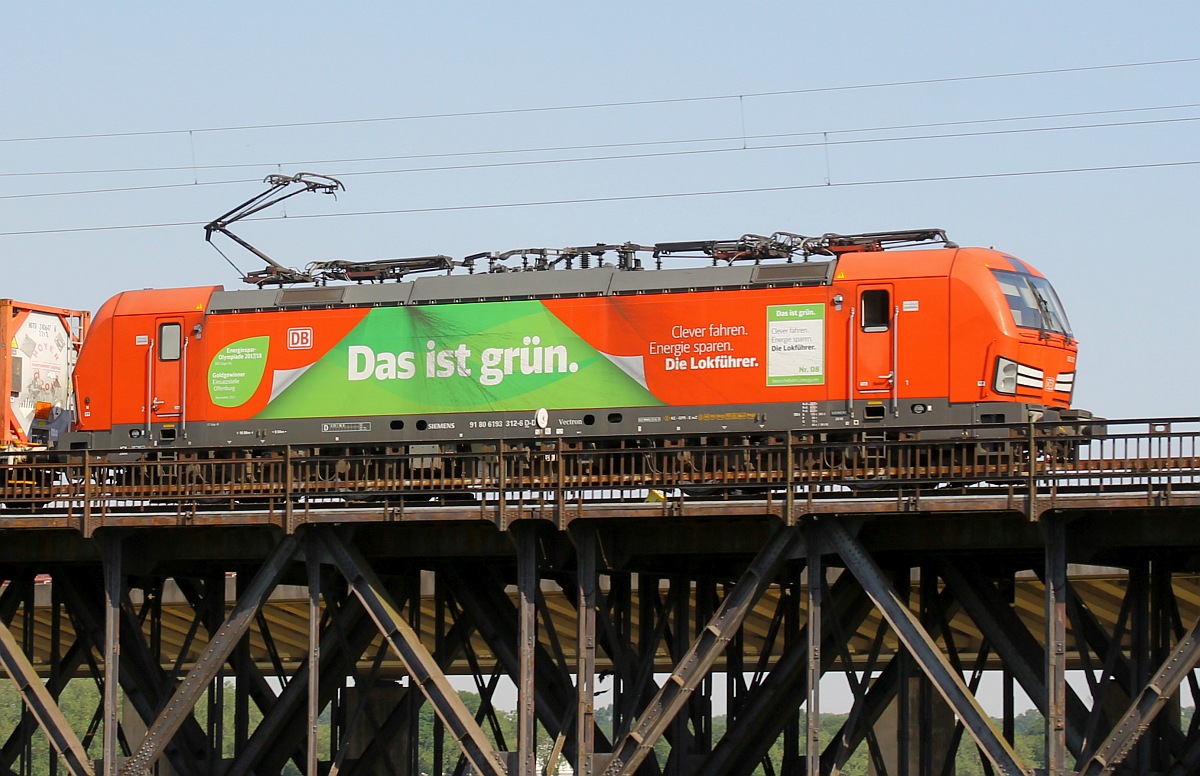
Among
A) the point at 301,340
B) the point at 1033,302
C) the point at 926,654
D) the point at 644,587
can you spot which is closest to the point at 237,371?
the point at 301,340

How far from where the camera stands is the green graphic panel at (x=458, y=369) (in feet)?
110

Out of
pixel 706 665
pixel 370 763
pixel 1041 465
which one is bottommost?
pixel 370 763

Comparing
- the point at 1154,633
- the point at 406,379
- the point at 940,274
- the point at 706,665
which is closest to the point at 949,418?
the point at 940,274

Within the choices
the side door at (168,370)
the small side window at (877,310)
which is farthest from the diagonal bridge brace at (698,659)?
the side door at (168,370)

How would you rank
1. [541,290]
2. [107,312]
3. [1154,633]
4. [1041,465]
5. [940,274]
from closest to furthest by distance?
1. [1041,465]
2. [1154,633]
3. [940,274]
4. [541,290]
5. [107,312]

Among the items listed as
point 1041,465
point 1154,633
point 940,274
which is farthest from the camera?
point 940,274

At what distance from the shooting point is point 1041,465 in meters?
25.5

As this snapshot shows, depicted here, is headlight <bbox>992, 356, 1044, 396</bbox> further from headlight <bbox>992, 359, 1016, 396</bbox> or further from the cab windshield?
the cab windshield

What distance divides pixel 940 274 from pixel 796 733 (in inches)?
351

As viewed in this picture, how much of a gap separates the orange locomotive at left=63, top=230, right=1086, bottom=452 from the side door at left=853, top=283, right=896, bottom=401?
38mm

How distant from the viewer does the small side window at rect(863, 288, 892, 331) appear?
32.1 m

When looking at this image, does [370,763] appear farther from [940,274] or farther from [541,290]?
[940,274]

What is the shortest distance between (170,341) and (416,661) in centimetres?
1240

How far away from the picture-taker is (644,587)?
31.4m
